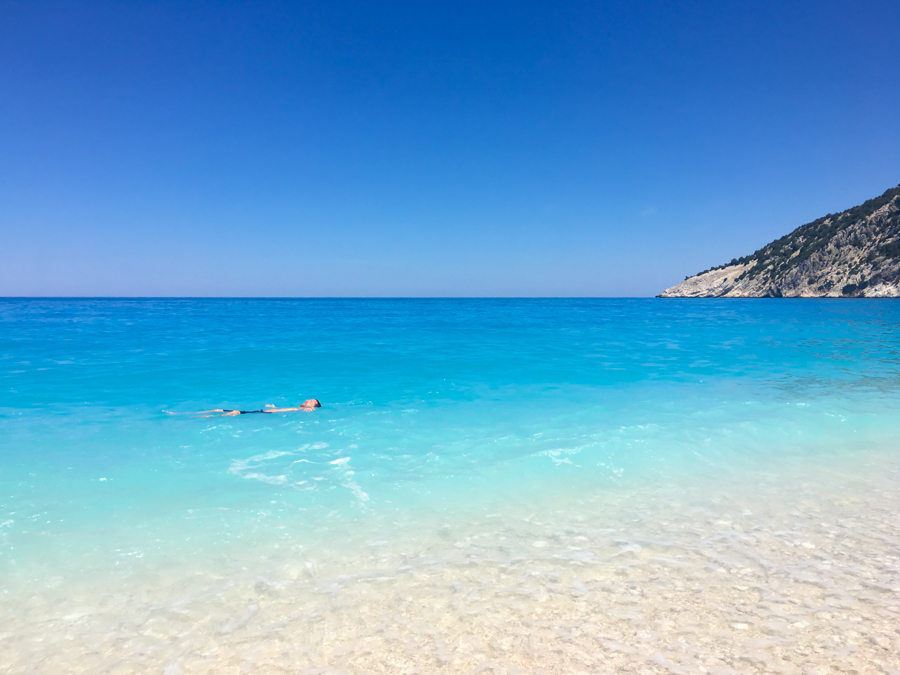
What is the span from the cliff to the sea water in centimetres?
9881

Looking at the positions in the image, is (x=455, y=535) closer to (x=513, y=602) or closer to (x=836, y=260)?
(x=513, y=602)

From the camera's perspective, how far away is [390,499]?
6.08 metres

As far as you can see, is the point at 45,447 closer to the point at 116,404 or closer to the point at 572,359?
the point at 116,404

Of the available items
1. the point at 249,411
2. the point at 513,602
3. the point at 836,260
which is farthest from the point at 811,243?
the point at 513,602

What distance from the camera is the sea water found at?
11.2 ft

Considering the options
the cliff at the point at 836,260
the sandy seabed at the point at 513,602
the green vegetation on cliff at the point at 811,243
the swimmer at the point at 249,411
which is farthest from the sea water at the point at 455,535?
the green vegetation on cliff at the point at 811,243

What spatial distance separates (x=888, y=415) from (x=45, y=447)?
16388 millimetres

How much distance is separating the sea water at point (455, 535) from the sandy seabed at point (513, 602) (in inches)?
0.8

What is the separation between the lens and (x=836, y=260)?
95.2 metres

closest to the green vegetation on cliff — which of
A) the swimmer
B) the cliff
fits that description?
the cliff

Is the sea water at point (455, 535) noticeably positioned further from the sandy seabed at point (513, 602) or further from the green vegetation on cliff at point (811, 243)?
the green vegetation on cliff at point (811, 243)

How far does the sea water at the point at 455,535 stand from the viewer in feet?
11.2

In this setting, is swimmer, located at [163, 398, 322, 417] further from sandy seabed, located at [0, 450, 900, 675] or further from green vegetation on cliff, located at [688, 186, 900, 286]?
green vegetation on cliff, located at [688, 186, 900, 286]

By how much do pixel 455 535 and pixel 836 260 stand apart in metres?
121
